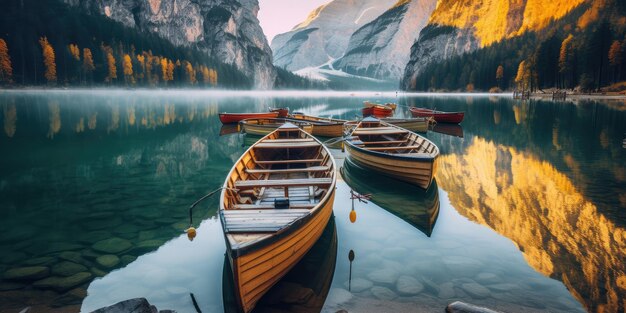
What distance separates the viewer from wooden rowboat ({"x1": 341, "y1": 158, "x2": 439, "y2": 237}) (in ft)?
38.4

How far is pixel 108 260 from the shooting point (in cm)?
838

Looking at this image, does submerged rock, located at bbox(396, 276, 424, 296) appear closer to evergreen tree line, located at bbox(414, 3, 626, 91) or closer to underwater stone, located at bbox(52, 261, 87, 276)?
underwater stone, located at bbox(52, 261, 87, 276)

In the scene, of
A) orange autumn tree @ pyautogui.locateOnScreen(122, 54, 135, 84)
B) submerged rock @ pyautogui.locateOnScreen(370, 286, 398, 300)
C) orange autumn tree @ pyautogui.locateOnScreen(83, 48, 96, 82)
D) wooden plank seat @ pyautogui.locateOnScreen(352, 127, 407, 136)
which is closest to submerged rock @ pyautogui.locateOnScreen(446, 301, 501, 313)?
submerged rock @ pyautogui.locateOnScreen(370, 286, 398, 300)

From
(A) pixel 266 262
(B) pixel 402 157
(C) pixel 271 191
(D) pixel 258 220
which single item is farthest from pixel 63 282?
(B) pixel 402 157

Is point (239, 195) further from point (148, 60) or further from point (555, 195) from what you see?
point (148, 60)

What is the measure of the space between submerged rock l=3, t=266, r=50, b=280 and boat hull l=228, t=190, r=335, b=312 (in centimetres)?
475

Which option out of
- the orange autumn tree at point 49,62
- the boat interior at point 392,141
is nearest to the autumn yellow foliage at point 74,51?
the orange autumn tree at point 49,62

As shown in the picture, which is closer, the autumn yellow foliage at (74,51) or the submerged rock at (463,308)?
the submerged rock at (463,308)

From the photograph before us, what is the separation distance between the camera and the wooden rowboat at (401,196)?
38.4 ft

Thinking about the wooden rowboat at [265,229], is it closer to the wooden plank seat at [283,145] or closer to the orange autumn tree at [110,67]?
the wooden plank seat at [283,145]

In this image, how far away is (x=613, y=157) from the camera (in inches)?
788

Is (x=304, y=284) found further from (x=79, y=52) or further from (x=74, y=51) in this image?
(x=79, y=52)

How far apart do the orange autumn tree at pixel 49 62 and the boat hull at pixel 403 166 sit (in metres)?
106

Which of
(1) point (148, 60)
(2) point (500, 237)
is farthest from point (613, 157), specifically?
(1) point (148, 60)
